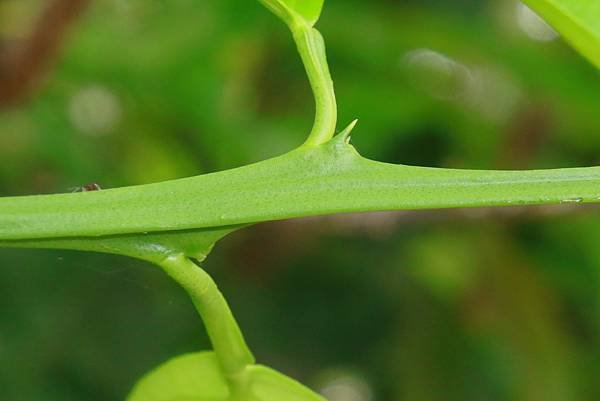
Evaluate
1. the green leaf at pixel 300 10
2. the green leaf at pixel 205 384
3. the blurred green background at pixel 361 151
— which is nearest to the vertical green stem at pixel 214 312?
the green leaf at pixel 205 384

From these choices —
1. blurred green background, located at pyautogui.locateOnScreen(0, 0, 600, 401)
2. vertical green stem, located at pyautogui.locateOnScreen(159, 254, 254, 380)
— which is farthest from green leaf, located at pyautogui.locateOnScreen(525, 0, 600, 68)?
blurred green background, located at pyautogui.locateOnScreen(0, 0, 600, 401)

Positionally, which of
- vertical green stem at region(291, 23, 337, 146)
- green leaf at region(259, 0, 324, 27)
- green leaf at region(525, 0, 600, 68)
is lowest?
vertical green stem at region(291, 23, 337, 146)

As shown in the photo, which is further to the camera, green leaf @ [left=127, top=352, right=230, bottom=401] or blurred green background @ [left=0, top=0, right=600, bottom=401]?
blurred green background @ [left=0, top=0, right=600, bottom=401]

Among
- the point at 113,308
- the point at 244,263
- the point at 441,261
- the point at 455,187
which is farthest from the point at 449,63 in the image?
the point at 455,187

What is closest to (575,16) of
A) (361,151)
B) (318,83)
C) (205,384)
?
(318,83)

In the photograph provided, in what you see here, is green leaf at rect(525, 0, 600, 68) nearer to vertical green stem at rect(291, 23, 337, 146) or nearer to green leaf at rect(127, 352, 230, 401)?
vertical green stem at rect(291, 23, 337, 146)

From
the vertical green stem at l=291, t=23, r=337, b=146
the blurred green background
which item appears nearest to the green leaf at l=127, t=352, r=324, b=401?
the vertical green stem at l=291, t=23, r=337, b=146

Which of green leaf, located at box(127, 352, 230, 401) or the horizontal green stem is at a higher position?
the horizontal green stem

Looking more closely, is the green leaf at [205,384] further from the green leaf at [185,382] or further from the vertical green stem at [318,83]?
the vertical green stem at [318,83]
